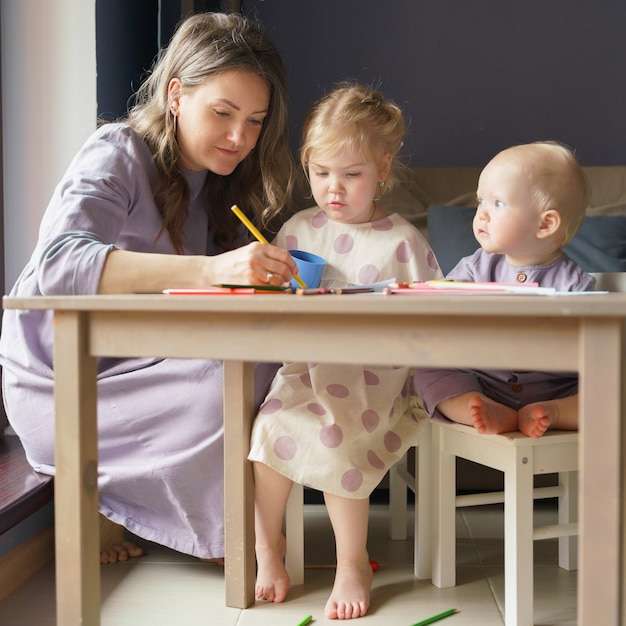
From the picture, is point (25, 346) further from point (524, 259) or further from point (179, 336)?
point (524, 259)

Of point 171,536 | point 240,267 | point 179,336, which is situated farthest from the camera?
point 171,536

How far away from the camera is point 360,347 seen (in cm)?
100

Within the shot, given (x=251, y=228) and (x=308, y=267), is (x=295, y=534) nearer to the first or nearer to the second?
(x=308, y=267)

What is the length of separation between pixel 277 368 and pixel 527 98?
5.02ft

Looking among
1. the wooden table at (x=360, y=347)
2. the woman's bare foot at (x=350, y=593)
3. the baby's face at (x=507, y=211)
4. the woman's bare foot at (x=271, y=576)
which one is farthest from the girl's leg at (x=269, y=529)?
the baby's face at (x=507, y=211)

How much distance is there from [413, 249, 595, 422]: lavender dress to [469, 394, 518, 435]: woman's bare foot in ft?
0.24

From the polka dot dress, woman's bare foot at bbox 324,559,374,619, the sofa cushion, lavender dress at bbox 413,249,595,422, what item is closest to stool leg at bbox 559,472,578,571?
lavender dress at bbox 413,249,595,422

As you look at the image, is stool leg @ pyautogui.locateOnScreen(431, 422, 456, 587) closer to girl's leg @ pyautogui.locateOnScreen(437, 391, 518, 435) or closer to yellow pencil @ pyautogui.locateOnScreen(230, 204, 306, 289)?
girl's leg @ pyautogui.locateOnScreen(437, 391, 518, 435)

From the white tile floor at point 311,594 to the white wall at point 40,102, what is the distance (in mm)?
835

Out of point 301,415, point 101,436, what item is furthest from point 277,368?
point 101,436

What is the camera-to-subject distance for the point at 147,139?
187cm

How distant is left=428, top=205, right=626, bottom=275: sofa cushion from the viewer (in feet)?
7.12

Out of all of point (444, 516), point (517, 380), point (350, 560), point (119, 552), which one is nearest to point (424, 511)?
point (444, 516)

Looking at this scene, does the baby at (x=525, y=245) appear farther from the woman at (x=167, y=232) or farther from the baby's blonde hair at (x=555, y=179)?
the woman at (x=167, y=232)
